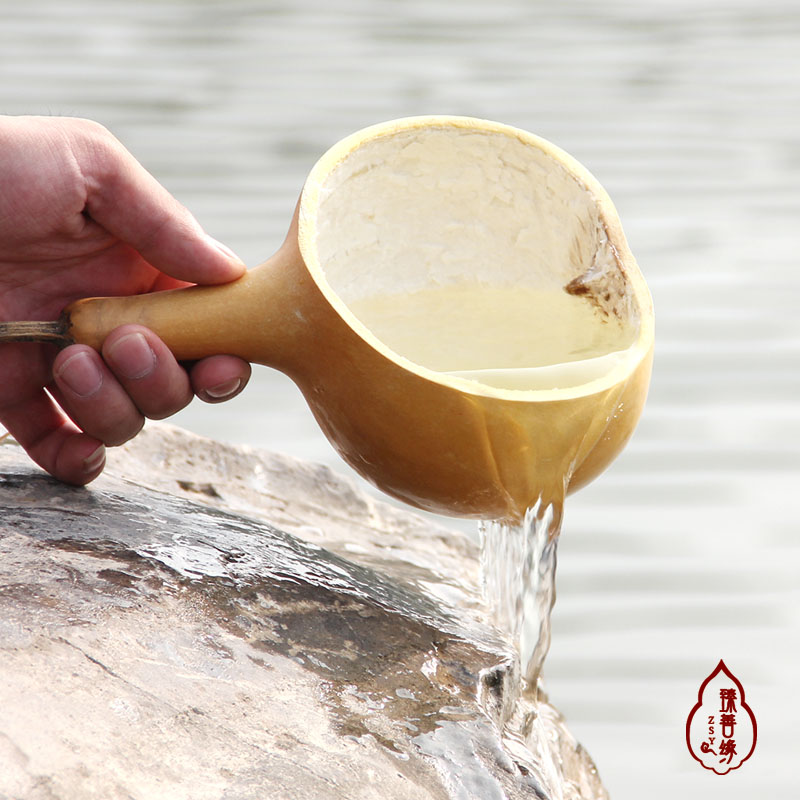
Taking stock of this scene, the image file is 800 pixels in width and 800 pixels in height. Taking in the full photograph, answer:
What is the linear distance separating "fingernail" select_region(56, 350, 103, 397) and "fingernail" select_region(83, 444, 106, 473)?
4.6 inches

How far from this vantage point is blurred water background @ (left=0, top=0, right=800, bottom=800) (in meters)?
2.34

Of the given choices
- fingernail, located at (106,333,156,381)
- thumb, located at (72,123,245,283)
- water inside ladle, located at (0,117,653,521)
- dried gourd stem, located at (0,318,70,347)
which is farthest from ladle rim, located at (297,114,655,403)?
dried gourd stem, located at (0,318,70,347)

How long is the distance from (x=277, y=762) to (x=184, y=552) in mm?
435

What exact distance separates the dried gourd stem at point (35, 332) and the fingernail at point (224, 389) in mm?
201

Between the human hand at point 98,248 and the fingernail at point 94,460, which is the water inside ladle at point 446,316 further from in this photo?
the fingernail at point 94,460

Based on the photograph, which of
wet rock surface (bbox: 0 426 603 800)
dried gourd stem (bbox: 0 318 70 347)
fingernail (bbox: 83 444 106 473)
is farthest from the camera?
fingernail (bbox: 83 444 106 473)

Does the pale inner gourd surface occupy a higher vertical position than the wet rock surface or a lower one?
higher

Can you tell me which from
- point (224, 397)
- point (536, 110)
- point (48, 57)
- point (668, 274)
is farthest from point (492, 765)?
point (48, 57)

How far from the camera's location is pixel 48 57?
574 centimetres

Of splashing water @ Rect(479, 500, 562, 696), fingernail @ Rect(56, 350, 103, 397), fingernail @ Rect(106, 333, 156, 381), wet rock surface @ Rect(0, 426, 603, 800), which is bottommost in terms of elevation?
wet rock surface @ Rect(0, 426, 603, 800)

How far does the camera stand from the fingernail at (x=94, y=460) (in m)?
1.78

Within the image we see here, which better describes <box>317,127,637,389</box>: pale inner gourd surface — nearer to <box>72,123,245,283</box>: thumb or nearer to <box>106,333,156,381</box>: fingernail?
<box>72,123,245,283</box>: thumb

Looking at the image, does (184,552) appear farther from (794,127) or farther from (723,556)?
(794,127)

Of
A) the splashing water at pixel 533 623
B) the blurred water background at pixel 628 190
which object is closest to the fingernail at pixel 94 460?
the splashing water at pixel 533 623
